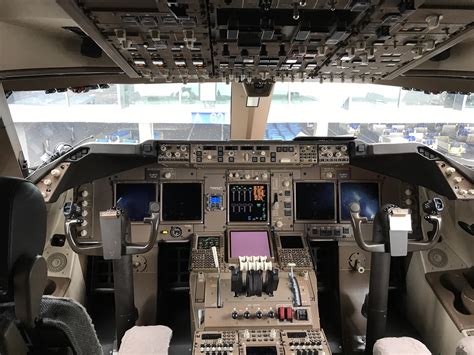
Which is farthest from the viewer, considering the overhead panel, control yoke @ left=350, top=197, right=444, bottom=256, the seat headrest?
control yoke @ left=350, top=197, right=444, bottom=256

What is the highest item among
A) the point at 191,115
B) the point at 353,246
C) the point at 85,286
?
the point at 191,115

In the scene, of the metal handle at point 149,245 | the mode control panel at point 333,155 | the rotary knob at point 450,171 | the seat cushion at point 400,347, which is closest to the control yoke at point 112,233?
the metal handle at point 149,245

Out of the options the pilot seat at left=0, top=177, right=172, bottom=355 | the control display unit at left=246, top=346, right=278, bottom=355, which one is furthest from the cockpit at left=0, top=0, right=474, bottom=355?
the pilot seat at left=0, top=177, right=172, bottom=355

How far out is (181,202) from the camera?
10.9ft

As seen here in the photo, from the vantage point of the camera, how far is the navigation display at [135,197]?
3.31m

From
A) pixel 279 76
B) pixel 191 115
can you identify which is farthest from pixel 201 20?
pixel 191 115

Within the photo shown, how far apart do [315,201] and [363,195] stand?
0.41 metres

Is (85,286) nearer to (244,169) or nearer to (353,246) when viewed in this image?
(244,169)

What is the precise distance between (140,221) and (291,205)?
1.26 meters

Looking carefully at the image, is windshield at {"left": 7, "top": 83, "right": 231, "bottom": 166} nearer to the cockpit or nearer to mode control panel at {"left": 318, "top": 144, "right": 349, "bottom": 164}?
the cockpit

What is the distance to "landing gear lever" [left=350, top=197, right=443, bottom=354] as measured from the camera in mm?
2428

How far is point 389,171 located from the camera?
A: 319cm

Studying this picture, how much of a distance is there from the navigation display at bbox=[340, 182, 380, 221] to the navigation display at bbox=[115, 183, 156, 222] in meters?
1.60

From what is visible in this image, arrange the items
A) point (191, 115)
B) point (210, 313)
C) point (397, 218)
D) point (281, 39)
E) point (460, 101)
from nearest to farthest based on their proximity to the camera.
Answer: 1. point (281, 39)
2. point (397, 218)
3. point (210, 313)
4. point (460, 101)
5. point (191, 115)
